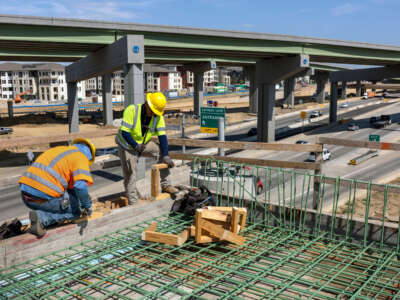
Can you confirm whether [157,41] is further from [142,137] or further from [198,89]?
[198,89]

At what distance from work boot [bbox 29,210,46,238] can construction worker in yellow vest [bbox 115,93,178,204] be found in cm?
275

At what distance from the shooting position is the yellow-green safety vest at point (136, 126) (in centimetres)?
793

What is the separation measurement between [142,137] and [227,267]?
11.6 ft

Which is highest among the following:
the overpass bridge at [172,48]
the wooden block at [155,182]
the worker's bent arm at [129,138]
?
the overpass bridge at [172,48]

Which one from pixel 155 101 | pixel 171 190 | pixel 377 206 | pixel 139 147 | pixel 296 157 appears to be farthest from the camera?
pixel 296 157

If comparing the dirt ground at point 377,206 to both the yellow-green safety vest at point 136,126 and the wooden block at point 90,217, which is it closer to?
the yellow-green safety vest at point 136,126

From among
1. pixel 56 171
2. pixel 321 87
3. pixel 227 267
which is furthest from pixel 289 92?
pixel 56 171

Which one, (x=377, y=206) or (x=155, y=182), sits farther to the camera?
(x=377, y=206)

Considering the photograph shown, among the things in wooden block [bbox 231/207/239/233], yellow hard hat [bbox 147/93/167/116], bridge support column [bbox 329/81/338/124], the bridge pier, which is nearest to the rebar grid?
wooden block [bbox 231/207/239/233]

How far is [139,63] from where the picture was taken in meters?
23.8

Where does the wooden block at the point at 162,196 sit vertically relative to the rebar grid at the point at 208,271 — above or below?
above

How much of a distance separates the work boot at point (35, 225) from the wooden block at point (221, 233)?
263 cm

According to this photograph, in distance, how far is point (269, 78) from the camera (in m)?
40.9

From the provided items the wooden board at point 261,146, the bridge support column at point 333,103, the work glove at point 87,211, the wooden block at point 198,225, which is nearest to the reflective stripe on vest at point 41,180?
the work glove at point 87,211
